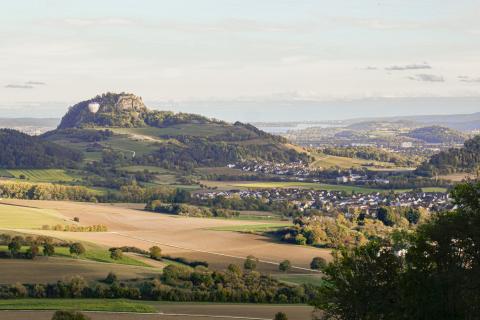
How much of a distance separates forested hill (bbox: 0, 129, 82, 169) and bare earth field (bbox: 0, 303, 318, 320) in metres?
121

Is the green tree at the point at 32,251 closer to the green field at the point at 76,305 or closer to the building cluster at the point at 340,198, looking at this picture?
the green field at the point at 76,305

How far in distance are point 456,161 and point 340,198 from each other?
3623 cm

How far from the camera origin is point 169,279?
55250mm

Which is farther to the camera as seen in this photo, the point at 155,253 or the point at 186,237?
the point at 186,237

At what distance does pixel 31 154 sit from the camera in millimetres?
167750

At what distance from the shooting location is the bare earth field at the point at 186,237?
241 ft

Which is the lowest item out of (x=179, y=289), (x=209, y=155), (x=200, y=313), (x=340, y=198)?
(x=200, y=313)

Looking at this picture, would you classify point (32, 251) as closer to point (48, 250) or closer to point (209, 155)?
point (48, 250)

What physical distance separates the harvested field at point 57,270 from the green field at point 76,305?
5.14 metres

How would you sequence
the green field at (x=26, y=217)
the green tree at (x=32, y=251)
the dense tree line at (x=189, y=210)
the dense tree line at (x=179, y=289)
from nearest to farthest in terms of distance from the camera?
1. the dense tree line at (x=179, y=289)
2. the green tree at (x=32, y=251)
3. the green field at (x=26, y=217)
4. the dense tree line at (x=189, y=210)

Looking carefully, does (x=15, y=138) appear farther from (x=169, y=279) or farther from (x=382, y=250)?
(x=382, y=250)

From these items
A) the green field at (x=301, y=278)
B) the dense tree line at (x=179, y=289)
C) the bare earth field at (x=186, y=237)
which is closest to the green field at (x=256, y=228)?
the bare earth field at (x=186, y=237)

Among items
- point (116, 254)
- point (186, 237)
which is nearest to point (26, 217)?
point (186, 237)

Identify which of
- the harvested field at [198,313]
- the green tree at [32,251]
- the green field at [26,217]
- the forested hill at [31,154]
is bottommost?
the harvested field at [198,313]
